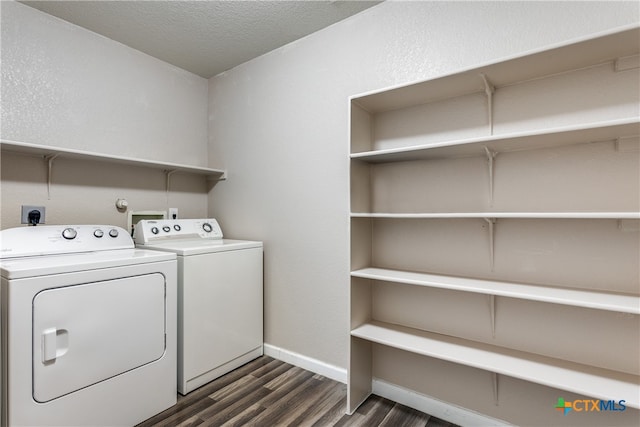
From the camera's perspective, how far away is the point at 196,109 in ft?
9.37

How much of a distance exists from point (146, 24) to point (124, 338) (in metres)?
1.99

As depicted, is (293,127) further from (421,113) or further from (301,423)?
(301,423)

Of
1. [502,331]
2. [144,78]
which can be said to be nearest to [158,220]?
[144,78]

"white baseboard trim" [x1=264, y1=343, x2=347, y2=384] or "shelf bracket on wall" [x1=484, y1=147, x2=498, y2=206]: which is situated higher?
"shelf bracket on wall" [x1=484, y1=147, x2=498, y2=206]

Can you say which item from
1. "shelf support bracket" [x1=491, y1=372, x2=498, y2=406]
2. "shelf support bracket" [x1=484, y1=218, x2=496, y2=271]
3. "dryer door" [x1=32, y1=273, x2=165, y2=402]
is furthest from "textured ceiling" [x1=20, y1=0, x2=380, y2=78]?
"shelf support bracket" [x1=491, y1=372, x2=498, y2=406]

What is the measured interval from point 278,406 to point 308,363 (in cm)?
45

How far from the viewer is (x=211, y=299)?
2.05m

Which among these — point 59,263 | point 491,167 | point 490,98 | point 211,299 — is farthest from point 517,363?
point 59,263

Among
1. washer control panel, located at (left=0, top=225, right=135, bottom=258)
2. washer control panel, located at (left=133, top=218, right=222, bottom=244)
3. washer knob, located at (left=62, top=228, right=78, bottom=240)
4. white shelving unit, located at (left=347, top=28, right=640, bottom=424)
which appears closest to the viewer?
white shelving unit, located at (left=347, top=28, right=640, bottom=424)

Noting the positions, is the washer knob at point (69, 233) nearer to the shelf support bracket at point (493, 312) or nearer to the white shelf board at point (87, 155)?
the white shelf board at point (87, 155)

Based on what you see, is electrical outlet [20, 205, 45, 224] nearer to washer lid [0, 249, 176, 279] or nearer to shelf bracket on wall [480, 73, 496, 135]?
washer lid [0, 249, 176, 279]

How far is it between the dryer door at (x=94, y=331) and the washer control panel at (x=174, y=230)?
2.06 ft

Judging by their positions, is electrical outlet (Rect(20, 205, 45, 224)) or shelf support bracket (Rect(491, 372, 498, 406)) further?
electrical outlet (Rect(20, 205, 45, 224))

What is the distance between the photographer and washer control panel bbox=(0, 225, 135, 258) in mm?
1667
